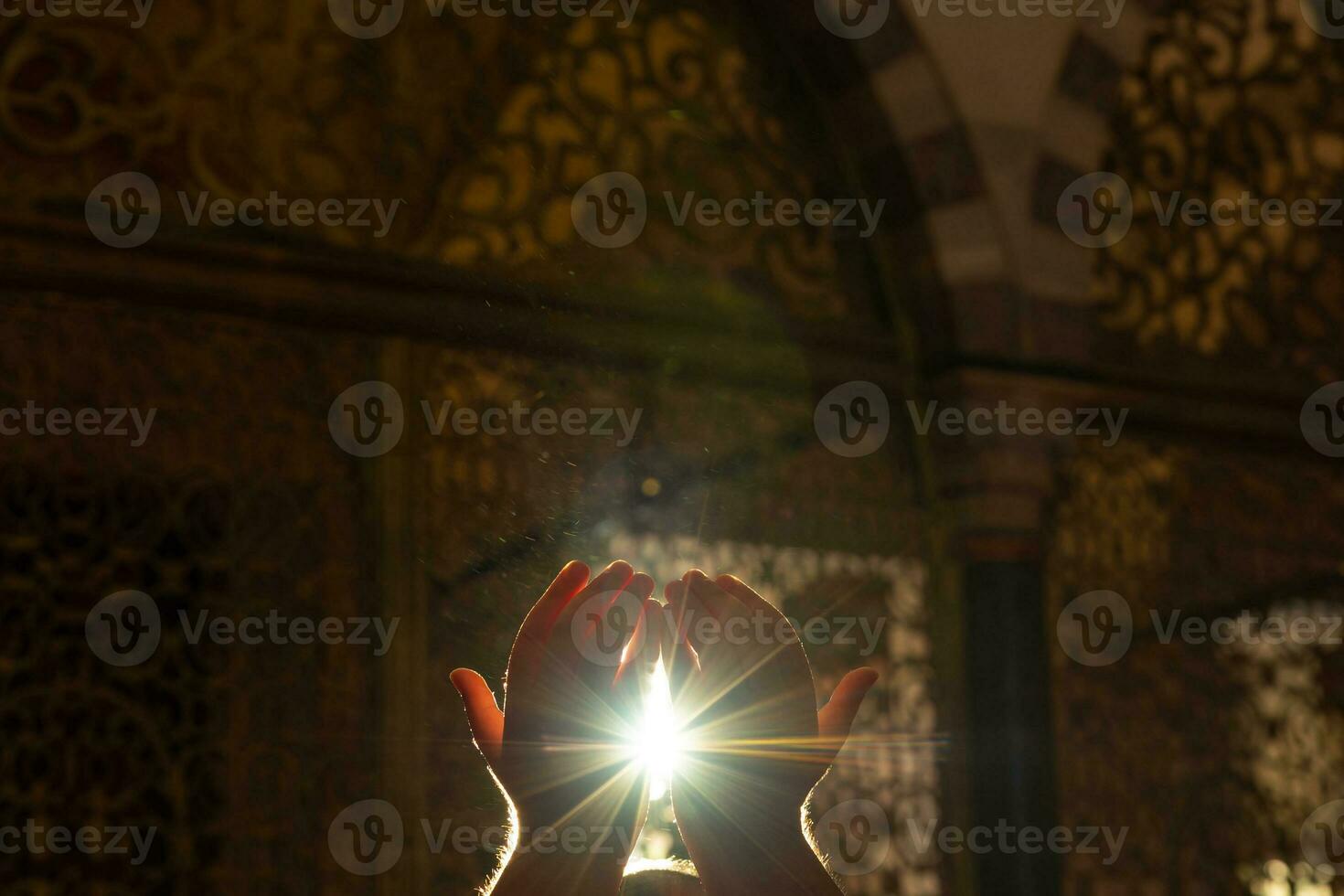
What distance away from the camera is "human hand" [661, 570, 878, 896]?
631 mm

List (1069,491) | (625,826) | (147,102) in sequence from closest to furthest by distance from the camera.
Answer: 1. (625,826)
2. (147,102)
3. (1069,491)

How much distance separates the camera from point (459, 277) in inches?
87.4

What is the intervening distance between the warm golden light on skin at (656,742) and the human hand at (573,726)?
1cm

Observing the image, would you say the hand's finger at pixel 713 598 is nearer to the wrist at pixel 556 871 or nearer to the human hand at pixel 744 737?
the human hand at pixel 744 737

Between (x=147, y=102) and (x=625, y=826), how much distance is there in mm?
1752

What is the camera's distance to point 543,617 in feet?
2.06

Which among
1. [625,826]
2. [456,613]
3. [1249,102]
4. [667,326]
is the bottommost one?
[625,826]

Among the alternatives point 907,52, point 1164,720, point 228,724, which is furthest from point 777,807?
point 1164,720

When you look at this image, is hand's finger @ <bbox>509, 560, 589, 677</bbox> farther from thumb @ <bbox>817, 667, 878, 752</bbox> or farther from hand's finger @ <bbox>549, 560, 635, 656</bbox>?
thumb @ <bbox>817, 667, 878, 752</bbox>

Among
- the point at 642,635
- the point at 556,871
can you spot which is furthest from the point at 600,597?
the point at 556,871

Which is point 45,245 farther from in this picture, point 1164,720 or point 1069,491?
point 1164,720

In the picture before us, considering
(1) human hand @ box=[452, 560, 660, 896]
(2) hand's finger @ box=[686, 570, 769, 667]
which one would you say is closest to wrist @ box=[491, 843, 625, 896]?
(1) human hand @ box=[452, 560, 660, 896]

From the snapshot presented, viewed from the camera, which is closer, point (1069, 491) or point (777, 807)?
point (777, 807)

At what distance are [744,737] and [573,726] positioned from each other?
3.3 inches
